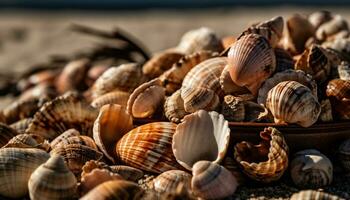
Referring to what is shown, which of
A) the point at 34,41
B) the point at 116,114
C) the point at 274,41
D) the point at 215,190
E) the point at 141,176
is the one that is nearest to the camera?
the point at 215,190

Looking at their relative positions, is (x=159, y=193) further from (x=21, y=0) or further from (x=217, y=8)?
(x=21, y=0)

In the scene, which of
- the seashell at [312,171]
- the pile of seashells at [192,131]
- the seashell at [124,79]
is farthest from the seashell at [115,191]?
the seashell at [124,79]

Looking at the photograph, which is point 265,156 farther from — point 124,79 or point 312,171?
point 124,79

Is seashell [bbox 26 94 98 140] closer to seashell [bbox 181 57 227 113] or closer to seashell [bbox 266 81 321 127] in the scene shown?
seashell [bbox 181 57 227 113]

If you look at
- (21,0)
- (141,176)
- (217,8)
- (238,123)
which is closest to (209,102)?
(238,123)

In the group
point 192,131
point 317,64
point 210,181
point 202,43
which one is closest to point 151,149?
point 192,131

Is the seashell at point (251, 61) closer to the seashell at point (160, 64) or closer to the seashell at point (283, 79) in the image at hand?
the seashell at point (283, 79)

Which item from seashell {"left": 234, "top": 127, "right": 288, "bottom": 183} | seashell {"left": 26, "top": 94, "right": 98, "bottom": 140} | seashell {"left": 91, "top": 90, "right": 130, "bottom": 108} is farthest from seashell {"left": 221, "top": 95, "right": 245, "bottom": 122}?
seashell {"left": 26, "top": 94, "right": 98, "bottom": 140}
